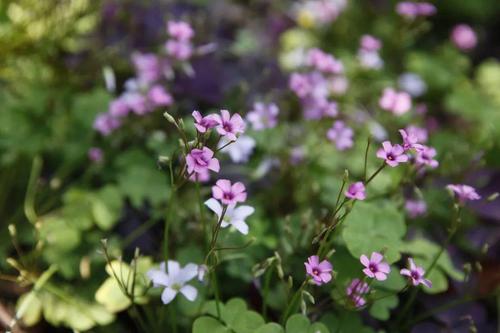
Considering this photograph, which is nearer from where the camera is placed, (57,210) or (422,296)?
(422,296)

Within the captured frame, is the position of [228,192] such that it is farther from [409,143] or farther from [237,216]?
[409,143]

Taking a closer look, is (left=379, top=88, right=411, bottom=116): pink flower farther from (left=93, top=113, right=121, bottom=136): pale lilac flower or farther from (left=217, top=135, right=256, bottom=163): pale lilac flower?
(left=93, top=113, right=121, bottom=136): pale lilac flower

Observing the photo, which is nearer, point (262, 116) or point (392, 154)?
point (392, 154)

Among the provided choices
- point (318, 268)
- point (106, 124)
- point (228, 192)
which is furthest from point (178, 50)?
point (318, 268)

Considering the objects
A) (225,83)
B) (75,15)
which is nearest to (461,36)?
(225,83)

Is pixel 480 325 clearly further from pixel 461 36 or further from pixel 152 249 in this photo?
pixel 461 36

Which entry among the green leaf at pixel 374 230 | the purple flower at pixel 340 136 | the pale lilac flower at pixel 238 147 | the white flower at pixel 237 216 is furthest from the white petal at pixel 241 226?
the purple flower at pixel 340 136
